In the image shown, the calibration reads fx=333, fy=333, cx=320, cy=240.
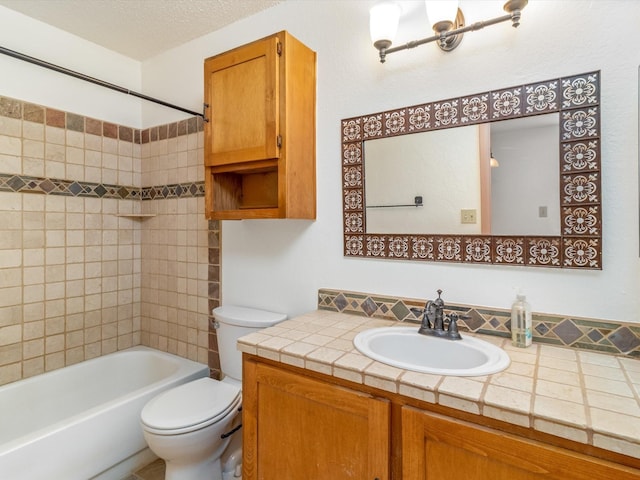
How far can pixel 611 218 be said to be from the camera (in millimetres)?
1058

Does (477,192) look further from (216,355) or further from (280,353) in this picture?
(216,355)

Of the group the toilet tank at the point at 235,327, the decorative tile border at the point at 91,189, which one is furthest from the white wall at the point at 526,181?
the decorative tile border at the point at 91,189

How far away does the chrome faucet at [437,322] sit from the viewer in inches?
46.2

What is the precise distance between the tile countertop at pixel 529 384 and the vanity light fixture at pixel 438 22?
1085 millimetres

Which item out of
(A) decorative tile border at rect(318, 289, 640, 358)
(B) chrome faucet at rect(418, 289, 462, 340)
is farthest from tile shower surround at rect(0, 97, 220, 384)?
(B) chrome faucet at rect(418, 289, 462, 340)

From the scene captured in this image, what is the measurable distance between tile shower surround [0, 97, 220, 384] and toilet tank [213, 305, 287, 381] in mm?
314

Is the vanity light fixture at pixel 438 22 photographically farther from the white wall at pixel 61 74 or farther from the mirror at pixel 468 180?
the white wall at pixel 61 74

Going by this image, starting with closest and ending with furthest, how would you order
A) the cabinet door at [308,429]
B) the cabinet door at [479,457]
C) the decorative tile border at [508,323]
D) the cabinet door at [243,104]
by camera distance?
the cabinet door at [479,457]
the cabinet door at [308,429]
the decorative tile border at [508,323]
the cabinet door at [243,104]

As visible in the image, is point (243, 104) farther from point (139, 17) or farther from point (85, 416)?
point (85, 416)

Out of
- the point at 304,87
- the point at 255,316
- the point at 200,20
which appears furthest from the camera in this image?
the point at 200,20

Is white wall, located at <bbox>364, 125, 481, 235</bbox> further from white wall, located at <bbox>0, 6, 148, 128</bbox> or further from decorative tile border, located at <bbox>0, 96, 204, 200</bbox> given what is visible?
white wall, located at <bbox>0, 6, 148, 128</bbox>

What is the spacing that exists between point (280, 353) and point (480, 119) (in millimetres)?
1102

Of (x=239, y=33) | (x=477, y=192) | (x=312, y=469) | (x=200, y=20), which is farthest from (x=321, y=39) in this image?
(x=312, y=469)

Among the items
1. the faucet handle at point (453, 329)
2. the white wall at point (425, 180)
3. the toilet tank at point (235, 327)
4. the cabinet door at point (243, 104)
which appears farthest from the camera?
the toilet tank at point (235, 327)
